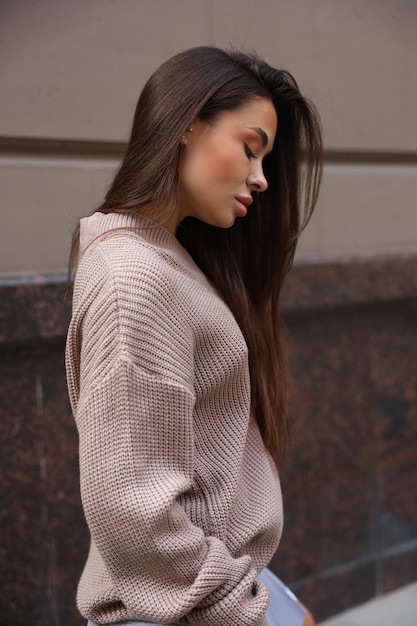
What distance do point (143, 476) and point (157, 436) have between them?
0.30ft

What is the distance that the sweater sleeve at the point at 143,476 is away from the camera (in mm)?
1790

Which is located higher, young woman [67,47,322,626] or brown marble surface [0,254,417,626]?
young woman [67,47,322,626]

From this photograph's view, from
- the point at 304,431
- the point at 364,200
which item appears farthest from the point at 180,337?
the point at 364,200

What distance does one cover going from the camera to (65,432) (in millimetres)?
3412

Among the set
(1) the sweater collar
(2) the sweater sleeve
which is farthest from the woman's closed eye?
Answer: (2) the sweater sleeve

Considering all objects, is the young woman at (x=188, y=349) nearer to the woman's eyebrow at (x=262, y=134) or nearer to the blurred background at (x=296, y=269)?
the woman's eyebrow at (x=262, y=134)

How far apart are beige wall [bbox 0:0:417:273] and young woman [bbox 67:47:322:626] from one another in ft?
3.59

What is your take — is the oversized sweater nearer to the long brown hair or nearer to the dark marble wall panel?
the long brown hair

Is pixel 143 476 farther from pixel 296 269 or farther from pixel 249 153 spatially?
pixel 296 269

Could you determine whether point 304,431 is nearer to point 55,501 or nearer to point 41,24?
point 55,501

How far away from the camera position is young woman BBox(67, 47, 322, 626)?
1.81m

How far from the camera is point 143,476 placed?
1810 millimetres

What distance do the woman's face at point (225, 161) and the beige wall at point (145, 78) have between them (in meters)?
1.35

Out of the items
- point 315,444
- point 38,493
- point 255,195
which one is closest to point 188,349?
point 255,195
